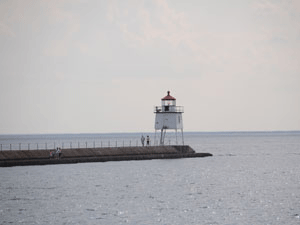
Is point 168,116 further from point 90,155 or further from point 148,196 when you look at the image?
point 148,196

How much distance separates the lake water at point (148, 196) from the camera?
124 feet

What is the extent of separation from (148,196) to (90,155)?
28.4m

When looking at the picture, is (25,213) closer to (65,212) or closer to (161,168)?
(65,212)

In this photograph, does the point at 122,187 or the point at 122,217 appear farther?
the point at 122,187

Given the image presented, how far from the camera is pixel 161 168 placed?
74.6 meters

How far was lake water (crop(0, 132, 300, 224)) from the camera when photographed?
37875 millimetres

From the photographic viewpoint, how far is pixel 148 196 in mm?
47750

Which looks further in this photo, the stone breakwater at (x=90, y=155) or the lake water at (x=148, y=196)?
the stone breakwater at (x=90, y=155)

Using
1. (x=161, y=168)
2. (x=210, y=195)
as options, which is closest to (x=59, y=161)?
(x=161, y=168)

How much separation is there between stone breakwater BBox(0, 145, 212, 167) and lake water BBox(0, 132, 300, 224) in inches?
62.6

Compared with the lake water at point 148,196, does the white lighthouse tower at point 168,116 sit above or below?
above

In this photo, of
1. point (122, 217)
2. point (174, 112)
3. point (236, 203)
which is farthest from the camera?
point (174, 112)

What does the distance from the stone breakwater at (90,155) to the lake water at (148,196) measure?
62.6 inches

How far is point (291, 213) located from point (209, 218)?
6264mm
